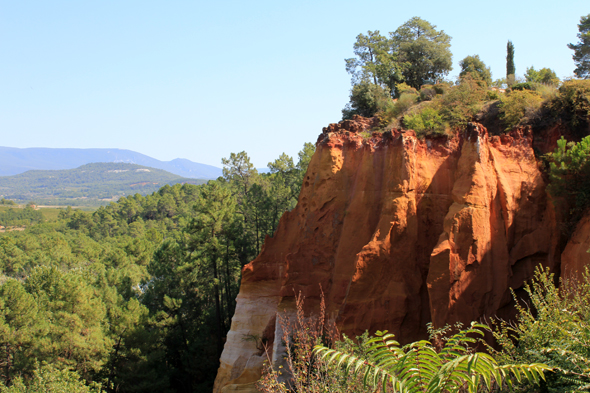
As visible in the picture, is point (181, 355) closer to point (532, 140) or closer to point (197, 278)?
point (197, 278)

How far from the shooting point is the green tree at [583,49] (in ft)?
96.9

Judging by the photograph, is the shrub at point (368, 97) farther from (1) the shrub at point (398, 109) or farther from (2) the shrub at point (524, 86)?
(2) the shrub at point (524, 86)

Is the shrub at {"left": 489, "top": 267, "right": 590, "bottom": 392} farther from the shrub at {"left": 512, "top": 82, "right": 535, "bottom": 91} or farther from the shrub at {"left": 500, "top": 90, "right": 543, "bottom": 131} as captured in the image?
the shrub at {"left": 512, "top": 82, "right": 535, "bottom": 91}

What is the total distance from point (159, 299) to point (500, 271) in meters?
24.7

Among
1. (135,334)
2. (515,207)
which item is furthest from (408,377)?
(135,334)

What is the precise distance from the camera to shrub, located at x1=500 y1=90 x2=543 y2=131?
14.0 m

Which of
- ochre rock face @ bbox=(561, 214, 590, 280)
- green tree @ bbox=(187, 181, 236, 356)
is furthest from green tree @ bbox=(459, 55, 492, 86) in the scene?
green tree @ bbox=(187, 181, 236, 356)

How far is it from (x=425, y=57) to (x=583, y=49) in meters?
12.9

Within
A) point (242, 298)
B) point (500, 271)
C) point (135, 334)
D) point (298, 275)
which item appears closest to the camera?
point (500, 271)

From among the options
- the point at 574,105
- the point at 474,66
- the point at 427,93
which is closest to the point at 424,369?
the point at 574,105

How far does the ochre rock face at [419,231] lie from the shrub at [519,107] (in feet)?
5.05

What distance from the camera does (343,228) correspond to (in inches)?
559

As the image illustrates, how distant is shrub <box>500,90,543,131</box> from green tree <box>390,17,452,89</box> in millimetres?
13954

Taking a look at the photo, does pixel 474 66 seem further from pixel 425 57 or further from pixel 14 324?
pixel 14 324
